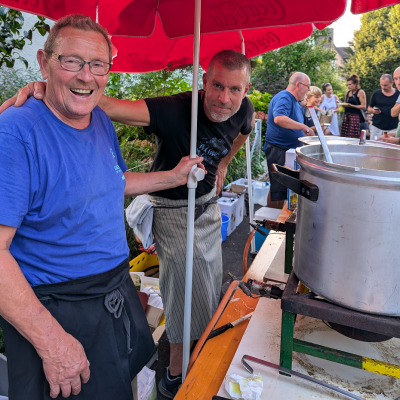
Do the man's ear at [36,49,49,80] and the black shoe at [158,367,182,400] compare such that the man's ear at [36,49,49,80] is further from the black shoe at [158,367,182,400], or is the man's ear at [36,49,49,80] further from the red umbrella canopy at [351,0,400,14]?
the black shoe at [158,367,182,400]

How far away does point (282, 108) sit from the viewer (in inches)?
200

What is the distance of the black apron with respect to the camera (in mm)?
1282

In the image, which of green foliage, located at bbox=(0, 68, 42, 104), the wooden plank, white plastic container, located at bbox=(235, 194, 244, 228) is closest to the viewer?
the wooden plank

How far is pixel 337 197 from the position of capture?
109cm

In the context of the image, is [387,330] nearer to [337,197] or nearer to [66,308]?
[337,197]

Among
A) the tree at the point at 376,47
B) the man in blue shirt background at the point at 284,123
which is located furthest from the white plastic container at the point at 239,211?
the tree at the point at 376,47

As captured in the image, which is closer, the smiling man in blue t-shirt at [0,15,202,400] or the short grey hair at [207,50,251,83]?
the smiling man in blue t-shirt at [0,15,202,400]

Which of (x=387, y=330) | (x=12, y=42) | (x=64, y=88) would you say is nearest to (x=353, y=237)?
(x=387, y=330)

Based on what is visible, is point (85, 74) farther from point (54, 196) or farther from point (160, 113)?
point (160, 113)

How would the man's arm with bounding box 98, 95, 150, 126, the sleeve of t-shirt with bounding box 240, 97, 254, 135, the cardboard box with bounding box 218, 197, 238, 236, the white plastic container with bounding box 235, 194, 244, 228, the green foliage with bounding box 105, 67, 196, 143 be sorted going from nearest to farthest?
the man's arm with bounding box 98, 95, 150, 126 < the sleeve of t-shirt with bounding box 240, 97, 254, 135 < the green foliage with bounding box 105, 67, 196, 143 < the cardboard box with bounding box 218, 197, 238, 236 < the white plastic container with bounding box 235, 194, 244, 228

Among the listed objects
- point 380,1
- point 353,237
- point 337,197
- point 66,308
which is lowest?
point 66,308

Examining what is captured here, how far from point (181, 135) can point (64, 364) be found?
144 cm

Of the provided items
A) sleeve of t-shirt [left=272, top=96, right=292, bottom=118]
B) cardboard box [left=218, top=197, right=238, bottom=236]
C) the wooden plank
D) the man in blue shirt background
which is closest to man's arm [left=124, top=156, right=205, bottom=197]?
the wooden plank

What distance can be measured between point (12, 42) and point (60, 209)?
229cm
